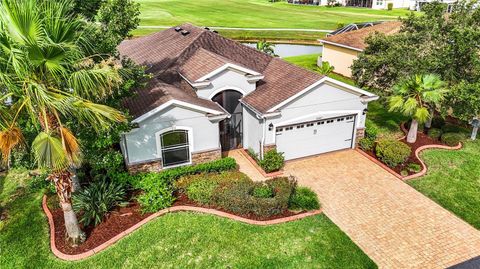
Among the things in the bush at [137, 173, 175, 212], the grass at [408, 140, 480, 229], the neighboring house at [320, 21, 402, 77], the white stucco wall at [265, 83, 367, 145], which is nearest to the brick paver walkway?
the white stucco wall at [265, 83, 367, 145]

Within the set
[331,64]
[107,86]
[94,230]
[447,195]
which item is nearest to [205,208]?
[94,230]

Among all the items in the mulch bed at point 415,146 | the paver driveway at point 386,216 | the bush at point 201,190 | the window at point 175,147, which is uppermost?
the window at point 175,147

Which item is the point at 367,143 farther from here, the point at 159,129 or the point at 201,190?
the point at 159,129

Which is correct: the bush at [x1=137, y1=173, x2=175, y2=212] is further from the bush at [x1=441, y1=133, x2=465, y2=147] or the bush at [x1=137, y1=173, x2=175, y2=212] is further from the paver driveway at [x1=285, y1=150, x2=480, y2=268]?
the bush at [x1=441, y1=133, x2=465, y2=147]

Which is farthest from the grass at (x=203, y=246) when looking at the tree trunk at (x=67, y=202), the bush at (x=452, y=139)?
the bush at (x=452, y=139)

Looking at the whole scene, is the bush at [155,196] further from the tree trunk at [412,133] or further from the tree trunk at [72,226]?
the tree trunk at [412,133]

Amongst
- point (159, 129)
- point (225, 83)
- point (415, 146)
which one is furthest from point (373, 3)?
point (159, 129)
